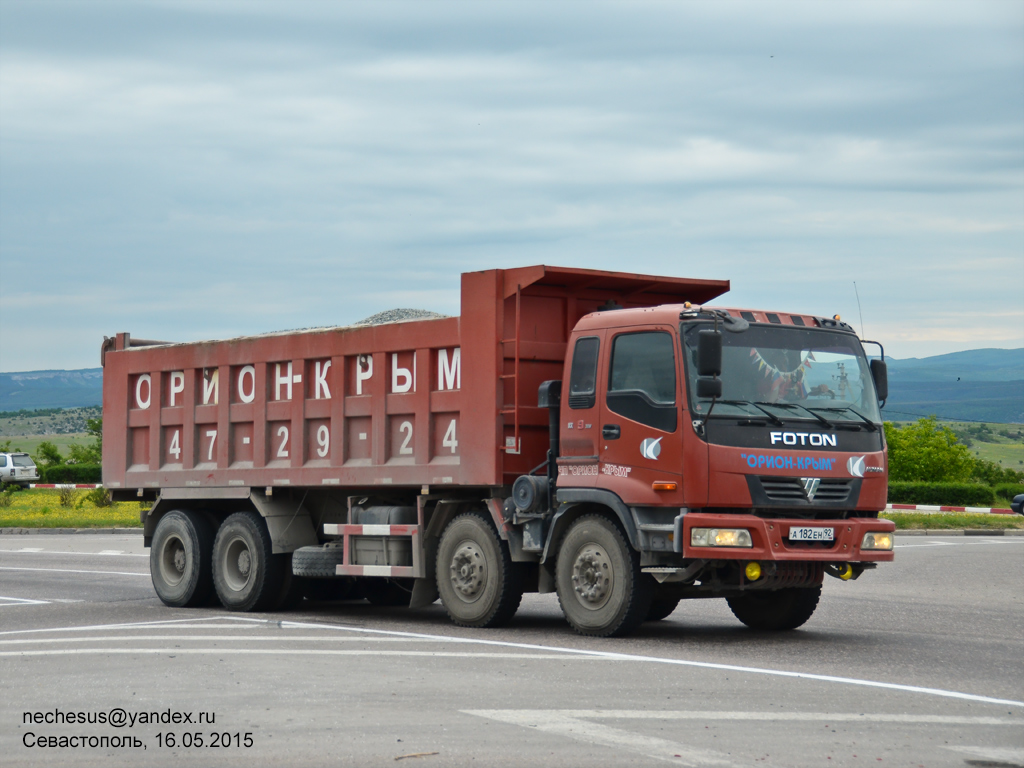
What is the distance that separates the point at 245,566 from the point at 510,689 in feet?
23.5

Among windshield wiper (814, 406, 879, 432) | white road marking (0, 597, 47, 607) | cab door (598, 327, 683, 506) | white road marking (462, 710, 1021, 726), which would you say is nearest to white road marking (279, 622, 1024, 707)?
white road marking (462, 710, 1021, 726)

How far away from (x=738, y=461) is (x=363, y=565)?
184 inches

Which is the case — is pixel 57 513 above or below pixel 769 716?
above

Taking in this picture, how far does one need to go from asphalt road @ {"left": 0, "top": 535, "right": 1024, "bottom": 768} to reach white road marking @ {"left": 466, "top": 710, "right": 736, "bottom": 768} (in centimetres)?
2

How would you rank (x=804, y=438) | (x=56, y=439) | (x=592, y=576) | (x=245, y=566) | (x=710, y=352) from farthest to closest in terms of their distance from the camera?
(x=56, y=439)
(x=245, y=566)
(x=592, y=576)
(x=804, y=438)
(x=710, y=352)

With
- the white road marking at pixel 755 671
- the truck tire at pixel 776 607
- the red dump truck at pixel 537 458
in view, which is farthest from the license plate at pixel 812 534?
the white road marking at pixel 755 671

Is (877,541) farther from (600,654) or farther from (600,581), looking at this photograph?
(600,654)

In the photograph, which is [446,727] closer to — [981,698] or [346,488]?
[981,698]

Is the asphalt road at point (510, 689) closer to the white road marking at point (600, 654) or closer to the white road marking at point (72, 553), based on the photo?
the white road marking at point (600, 654)

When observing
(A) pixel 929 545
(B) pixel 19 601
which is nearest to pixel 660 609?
(B) pixel 19 601

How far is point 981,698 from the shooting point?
29.4ft

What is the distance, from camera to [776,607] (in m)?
13.3

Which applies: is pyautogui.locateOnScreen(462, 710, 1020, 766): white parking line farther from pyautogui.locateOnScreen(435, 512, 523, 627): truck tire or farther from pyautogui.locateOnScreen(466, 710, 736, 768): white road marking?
pyautogui.locateOnScreen(435, 512, 523, 627): truck tire

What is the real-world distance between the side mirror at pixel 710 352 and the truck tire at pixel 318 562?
526 cm
